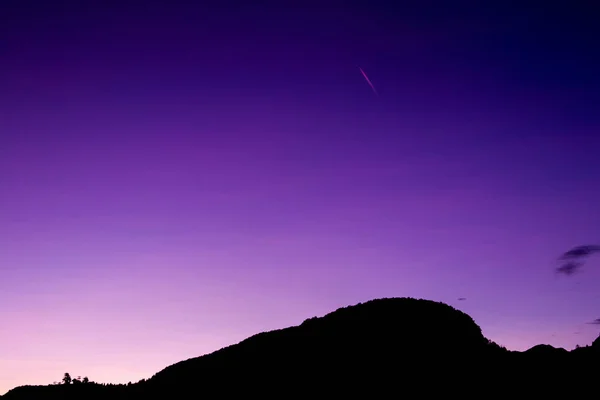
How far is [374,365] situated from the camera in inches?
1591

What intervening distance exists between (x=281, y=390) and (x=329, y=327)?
30.5 feet

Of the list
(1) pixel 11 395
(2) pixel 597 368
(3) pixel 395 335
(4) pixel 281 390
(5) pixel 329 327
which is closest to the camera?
(2) pixel 597 368

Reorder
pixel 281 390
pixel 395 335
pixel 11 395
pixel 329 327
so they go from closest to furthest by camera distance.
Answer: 1. pixel 281 390
2. pixel 395 335
3. pixel 329 327
4. pixel 11 395

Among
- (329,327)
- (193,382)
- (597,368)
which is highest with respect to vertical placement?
(329,327)

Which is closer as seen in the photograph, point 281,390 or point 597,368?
point 597,368

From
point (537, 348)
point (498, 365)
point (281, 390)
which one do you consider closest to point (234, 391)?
point (281, 390)

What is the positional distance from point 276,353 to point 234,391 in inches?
225

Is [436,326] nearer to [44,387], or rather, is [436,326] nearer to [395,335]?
[395,335]

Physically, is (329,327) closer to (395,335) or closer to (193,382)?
(395,335)

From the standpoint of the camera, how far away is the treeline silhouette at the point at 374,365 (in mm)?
37656

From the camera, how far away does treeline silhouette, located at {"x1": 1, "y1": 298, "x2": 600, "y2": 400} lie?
124 ft

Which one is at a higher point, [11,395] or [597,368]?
[11,395]

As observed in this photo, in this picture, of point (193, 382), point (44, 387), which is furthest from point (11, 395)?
point (193, 382)

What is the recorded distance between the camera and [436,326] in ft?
148
